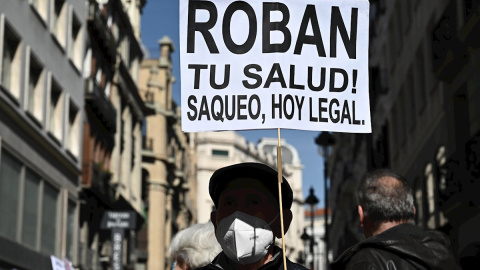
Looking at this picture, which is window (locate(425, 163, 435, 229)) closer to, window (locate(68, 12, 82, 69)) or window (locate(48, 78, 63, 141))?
window (locate(48, 78, 63, 141))

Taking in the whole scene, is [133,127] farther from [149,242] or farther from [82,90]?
[82,90]

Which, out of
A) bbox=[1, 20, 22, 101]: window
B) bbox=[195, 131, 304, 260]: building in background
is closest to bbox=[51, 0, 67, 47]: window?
bbox=[1, 20, 22, 101]: window

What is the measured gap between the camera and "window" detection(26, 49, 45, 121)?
28.3 meters

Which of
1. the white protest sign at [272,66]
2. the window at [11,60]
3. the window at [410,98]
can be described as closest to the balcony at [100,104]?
the window at [11,60]

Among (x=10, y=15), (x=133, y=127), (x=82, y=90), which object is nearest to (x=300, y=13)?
(x=10, y=15)

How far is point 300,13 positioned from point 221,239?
1.64 m

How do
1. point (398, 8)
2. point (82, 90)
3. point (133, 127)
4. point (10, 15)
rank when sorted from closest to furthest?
point (10, 15)
point (398, 8)
point (82, 90)
point (133, 127)

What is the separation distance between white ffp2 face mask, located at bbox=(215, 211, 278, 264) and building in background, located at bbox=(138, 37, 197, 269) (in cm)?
4854

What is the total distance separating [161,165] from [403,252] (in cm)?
5414

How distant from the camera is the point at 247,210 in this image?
15.6ft

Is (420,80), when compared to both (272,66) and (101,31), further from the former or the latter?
(272,66)

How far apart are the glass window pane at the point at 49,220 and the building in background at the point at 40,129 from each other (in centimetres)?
3

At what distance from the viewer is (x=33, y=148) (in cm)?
2809

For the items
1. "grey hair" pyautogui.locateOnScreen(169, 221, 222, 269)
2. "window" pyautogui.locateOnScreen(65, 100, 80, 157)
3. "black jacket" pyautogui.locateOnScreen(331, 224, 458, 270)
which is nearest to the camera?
"black jacket" pyautogui.locateOnScreen(331, 224, 458, 270)
